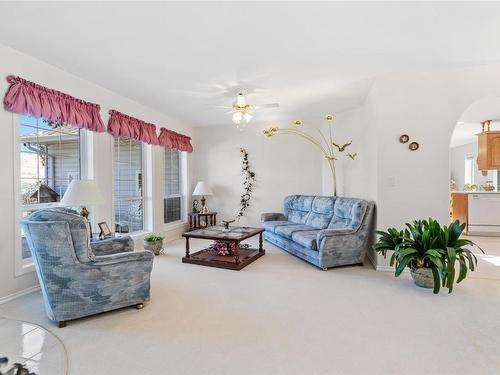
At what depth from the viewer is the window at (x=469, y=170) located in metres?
8.67

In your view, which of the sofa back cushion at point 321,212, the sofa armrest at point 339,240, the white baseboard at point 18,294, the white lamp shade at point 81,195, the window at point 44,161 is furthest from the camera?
the sofa back cushion at point 321,212

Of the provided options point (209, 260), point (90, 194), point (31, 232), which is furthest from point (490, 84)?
point (31, 232)

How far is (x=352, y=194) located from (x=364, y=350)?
3.38 m

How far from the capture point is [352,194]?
498 cm

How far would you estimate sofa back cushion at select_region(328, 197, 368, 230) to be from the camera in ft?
12.6

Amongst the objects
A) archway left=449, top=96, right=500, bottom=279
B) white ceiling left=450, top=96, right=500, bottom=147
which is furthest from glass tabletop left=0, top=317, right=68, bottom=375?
white ceiling left=450, top=96, right=500, bottom=147

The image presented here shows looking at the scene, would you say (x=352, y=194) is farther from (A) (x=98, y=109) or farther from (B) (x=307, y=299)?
(A) (x=98, y=109)

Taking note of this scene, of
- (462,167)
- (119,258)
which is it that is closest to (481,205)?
(462,167)

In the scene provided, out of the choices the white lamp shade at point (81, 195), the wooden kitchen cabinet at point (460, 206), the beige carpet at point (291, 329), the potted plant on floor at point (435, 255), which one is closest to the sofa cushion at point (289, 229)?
the beige carpet at point (291, 329)

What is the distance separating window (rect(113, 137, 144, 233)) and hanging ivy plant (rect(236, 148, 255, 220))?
7.45 feet

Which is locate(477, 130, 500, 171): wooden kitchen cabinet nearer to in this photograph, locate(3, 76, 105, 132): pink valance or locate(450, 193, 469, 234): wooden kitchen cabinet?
locate(450, 193, 469, 234): wooden kitchen cabinet

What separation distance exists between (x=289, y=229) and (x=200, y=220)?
2512mm

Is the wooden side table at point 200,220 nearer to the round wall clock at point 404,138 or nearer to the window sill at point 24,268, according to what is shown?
the window sill at point 24,268

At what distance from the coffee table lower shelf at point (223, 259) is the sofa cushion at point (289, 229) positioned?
1.62 ft
